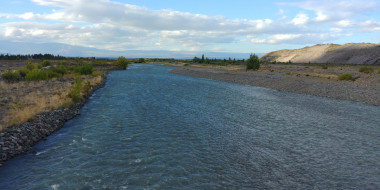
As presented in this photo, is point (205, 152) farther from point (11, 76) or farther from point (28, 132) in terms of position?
point (11, 76)

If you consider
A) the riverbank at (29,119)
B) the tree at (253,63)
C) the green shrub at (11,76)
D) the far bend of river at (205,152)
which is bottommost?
the far bend of river at (205,152)

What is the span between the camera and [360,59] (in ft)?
505

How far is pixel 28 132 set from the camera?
1816 centimetres

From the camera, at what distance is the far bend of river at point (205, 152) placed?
12.6 meters

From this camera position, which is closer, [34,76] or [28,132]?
[28,132]

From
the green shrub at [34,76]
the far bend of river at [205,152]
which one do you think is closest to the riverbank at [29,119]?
the far bend of river at [205,152]

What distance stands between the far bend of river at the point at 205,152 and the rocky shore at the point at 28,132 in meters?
0.68

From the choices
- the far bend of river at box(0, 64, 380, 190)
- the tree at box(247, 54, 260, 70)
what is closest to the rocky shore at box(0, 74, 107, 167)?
the far bend of river at box(0, 64, 380, 190)

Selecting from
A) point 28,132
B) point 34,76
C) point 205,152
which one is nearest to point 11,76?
point 34,76

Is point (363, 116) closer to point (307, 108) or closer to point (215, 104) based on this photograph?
point (307, 108)

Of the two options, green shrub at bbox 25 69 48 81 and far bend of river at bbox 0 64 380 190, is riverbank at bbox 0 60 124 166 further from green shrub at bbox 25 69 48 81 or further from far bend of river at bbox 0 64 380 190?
green shrub at bbox 25 69 48 81

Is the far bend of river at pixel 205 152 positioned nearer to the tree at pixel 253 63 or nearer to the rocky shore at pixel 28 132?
the rocky shore at pixel 28 132

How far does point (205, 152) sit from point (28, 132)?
45.5ft

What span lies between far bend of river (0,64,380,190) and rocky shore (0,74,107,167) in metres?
0.68
